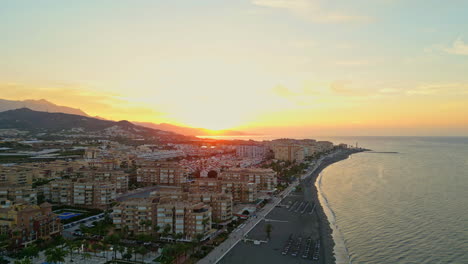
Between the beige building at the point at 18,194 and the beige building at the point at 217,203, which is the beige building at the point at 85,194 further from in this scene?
the beige building at the point at 217,203

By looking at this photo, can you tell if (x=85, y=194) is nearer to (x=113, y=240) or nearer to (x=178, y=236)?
(x=113, y=240)

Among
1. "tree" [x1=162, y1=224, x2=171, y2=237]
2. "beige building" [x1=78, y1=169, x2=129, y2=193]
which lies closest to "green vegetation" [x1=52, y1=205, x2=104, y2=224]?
"beige building" [x1=78, y1=169, x2=129, y2=193]

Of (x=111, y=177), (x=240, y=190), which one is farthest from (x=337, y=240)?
(x=111, y=177)

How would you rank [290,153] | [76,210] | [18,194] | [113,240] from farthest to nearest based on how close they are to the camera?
[290,153]
[18,194]
[76,210]
[113,240]

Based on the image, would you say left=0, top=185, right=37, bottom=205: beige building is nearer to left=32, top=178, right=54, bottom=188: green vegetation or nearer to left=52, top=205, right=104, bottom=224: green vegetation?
left=52, top=205, right=104, bottom=224: green vegetation

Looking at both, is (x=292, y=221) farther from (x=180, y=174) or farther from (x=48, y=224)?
(x=180, y=174)

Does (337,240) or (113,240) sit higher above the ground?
(113,240)

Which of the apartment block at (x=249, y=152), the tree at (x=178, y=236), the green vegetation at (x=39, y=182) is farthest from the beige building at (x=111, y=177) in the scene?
the apartment block at (x=249, y=152)
